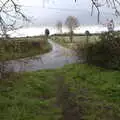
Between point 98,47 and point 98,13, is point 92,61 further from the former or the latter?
point 98,13

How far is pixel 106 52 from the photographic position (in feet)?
72.3

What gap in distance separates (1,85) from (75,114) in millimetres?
4989

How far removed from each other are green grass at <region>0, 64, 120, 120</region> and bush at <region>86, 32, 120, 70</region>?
4.32 m

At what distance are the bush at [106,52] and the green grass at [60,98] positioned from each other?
14.2 feet

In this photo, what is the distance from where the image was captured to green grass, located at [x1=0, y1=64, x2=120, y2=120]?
9.71 m

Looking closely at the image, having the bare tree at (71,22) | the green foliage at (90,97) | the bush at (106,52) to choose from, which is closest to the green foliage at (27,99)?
the green foliage at (90,97)

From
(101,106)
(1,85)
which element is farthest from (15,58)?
(101,106)

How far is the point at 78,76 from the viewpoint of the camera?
699 inches

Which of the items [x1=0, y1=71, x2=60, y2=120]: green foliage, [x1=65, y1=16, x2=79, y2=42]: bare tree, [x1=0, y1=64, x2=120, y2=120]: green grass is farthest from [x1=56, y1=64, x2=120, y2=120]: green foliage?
[x1=65, y1=16, x2=79, y2=42]: bare tree

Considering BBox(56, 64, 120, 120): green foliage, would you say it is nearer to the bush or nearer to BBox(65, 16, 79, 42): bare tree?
the bush

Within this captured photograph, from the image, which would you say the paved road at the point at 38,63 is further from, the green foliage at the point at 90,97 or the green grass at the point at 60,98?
the green foliage at the point at 90,97

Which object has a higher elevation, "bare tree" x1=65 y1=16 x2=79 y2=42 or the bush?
"bare tree" x1=65 y1=16 x2=79 y2=42

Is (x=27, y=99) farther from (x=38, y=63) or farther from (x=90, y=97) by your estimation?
(x=38, y=63)

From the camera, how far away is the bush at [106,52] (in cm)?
2180
